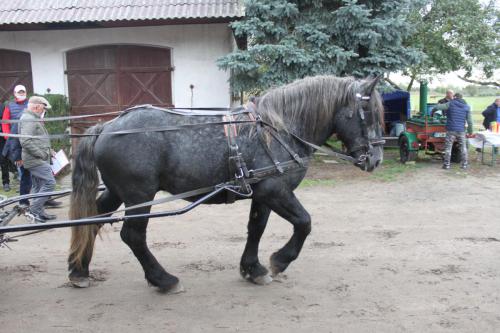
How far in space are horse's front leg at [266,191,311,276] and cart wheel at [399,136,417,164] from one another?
25.8 feet

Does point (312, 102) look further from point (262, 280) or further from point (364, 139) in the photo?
point (262, 280)

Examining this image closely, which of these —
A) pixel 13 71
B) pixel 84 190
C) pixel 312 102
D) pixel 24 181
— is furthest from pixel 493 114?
pixel 13 71

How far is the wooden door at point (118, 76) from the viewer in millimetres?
10641

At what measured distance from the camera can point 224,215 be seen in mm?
6664

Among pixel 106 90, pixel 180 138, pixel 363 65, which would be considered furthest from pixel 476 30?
pixel 180 138

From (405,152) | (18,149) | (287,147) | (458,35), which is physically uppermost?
(458,35)

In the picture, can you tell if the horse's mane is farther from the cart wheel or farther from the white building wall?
the cart wheel

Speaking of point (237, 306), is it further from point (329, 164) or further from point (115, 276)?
point (329, 164)

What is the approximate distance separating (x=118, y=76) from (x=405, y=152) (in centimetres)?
714

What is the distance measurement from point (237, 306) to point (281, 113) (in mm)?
1694

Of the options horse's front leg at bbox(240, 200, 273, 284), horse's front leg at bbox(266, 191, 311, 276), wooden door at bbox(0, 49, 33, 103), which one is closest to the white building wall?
wooden door at bbox(0, 49, 33, 103)

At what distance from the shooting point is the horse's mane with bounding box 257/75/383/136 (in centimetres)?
397

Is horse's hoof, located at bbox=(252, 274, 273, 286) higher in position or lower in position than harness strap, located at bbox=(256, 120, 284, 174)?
lower

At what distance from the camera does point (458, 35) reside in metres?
13.3
